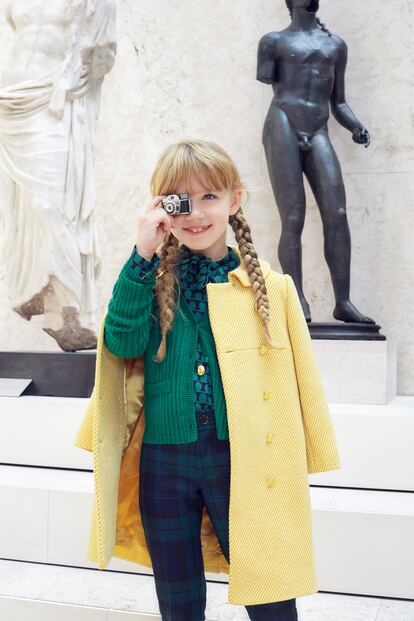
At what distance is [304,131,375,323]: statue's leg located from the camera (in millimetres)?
4918

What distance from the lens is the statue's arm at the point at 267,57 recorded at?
16.2 feet

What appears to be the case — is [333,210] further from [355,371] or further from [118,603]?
[118,603]

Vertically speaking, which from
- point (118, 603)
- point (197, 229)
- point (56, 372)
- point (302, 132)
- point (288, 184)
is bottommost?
point (118, 603)

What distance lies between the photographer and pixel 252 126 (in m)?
6.07

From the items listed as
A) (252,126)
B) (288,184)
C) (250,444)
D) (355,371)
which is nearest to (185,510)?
(250,444)

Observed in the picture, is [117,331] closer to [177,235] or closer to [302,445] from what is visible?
[177,235]

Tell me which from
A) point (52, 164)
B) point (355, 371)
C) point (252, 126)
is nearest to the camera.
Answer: point (52, 164)

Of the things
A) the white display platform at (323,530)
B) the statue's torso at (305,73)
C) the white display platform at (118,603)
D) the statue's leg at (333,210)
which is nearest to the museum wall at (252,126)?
the statue's leg at (333,210)

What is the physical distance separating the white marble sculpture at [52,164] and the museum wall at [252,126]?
6.68 ft

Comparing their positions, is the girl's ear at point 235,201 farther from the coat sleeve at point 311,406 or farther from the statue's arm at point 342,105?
the statue's arm at point 342,105

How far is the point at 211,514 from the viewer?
5.74 ft

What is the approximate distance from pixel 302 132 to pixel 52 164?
5.66 feet

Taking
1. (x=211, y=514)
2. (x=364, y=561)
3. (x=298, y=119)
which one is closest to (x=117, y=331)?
(x=211, y=514)

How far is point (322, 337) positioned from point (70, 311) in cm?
141
